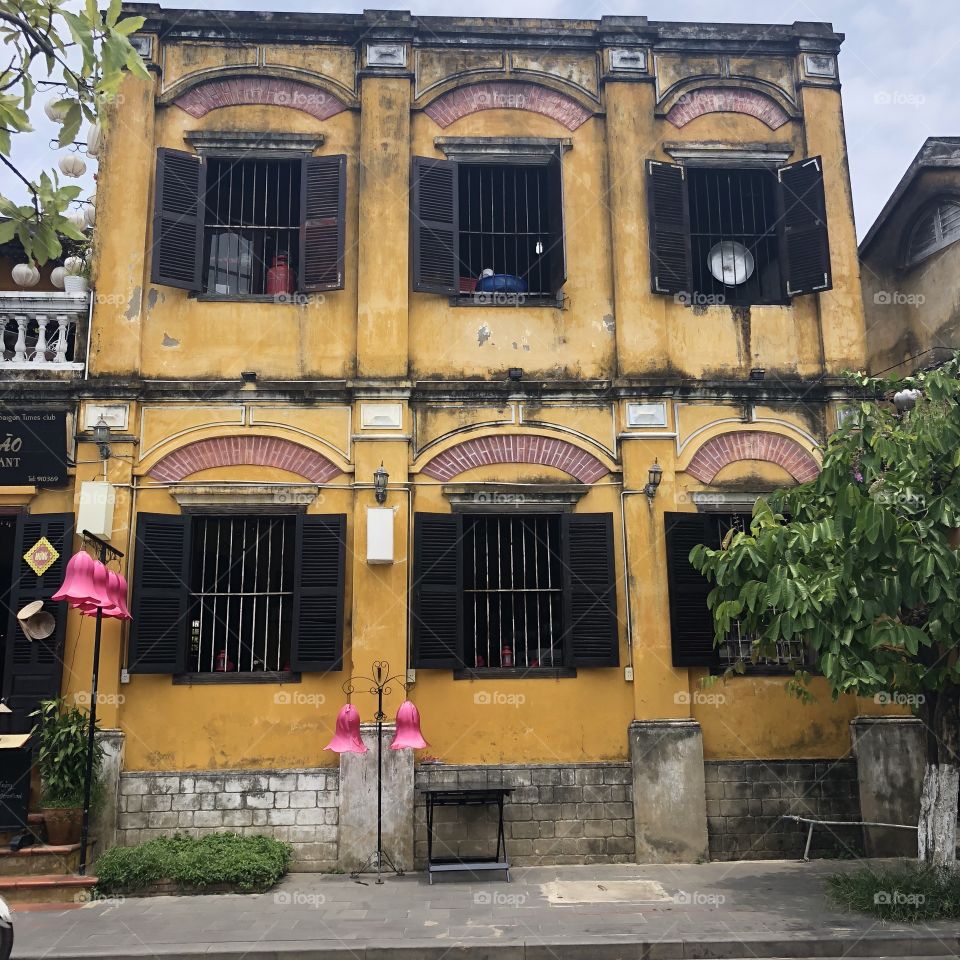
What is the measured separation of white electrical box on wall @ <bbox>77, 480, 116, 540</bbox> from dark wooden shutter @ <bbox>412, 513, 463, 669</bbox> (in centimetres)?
337

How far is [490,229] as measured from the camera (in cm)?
1249

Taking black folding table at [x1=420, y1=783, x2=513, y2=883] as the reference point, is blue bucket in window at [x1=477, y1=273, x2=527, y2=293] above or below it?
above

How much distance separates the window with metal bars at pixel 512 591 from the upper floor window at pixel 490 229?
2.83 m

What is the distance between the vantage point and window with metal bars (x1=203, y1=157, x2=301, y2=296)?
12.1 metres

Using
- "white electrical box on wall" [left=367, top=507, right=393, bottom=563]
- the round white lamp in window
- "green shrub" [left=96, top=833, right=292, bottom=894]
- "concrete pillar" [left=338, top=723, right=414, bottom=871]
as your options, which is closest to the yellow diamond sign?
"green shrub" [left=96, top=833, right=292, bottom=894]

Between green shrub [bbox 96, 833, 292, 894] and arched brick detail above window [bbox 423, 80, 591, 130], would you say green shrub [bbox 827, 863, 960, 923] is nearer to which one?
green shrub [bbox 96, 833, 292, 894]

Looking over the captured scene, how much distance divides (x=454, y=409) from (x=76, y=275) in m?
4.84

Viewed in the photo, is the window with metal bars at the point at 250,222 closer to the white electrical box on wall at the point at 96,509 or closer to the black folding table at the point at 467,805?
the white electrical box on wall at the point at 96,509

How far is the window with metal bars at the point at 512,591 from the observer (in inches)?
440

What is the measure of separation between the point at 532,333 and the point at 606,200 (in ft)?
6.57

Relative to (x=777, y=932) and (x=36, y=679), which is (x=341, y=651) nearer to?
(x=36, y=679)

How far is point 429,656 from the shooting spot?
10.8 metres

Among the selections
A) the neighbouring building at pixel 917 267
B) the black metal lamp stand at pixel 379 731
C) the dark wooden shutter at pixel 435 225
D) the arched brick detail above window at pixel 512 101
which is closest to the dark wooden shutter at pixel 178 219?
the dark wooden shutter at pixel 435 225

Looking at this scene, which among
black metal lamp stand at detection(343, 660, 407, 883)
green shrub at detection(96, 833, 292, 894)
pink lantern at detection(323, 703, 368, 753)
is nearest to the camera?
green shrub at detection(96, 833, 292, 894)
